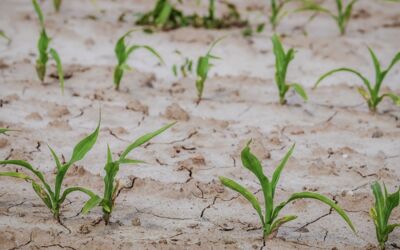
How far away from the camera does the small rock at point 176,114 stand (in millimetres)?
2600

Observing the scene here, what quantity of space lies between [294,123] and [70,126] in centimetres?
118

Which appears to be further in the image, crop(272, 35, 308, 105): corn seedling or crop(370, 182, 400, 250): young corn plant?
crop(272, 35, 308, 105): corn seedling

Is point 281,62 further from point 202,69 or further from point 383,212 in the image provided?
point 383,212

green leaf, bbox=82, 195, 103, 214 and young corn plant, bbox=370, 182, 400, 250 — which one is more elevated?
young corn plant, bbox=370, 182, 400, 250

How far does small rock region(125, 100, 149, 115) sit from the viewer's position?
2666mm

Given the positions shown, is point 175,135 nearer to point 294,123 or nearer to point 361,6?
point 294,123

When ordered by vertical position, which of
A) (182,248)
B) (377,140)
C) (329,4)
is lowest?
(182,248)

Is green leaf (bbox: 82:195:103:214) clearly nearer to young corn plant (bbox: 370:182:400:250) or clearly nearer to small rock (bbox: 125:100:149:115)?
young corn plant (bbox: 370:182:400:250)

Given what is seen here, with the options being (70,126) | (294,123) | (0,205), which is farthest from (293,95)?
(0,205)

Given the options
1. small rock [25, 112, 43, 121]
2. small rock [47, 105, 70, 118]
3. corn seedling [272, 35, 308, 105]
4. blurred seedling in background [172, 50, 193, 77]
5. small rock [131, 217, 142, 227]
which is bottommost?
small rock [131, 217, 142, 227]

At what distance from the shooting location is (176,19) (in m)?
3.81

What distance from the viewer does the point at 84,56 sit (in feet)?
10.8

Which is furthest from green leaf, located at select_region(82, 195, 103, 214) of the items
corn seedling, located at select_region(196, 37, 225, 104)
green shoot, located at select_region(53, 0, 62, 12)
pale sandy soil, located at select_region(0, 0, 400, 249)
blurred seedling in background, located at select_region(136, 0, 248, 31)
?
green shoot, located at select_region(53, 0, 62, 12)

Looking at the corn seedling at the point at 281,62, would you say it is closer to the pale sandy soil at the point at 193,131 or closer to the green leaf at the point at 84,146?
the pale sandy soil at the point at 193,131
